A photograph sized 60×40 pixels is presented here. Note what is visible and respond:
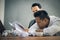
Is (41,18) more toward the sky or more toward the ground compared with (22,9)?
more toward the ground

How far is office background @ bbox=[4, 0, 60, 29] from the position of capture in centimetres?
281

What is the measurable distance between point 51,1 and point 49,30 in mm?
2093

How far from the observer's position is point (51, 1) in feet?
9.46

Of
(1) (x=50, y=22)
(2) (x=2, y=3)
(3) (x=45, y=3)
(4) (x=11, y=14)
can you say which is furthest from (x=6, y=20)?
(1) (x=50, y=22)

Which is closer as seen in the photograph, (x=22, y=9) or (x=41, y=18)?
(x=41, y=18)

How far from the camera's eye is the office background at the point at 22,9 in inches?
111

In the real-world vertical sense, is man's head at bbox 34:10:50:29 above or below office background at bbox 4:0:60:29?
below

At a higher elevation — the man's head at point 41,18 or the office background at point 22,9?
the office background at point 22,9

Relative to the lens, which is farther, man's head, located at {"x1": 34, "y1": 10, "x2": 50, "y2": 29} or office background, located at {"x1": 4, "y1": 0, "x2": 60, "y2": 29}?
office background, located at {"x1": 4, "y1": 0, "x2": 60, "y2": 29}

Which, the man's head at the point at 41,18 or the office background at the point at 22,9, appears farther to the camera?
the office background at the point at 22,9

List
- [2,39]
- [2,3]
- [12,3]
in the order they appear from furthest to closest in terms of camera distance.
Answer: [12,3]
[2,3]
[2,39]

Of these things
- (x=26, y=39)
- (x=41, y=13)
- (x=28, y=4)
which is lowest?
(x=26, y=39)

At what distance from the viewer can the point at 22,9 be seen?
2844 millimetres

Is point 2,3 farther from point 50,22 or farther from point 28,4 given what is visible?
point 50,22
